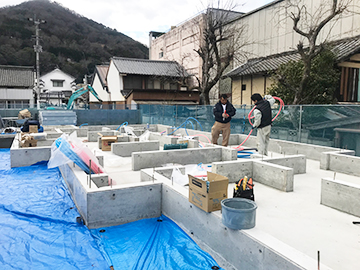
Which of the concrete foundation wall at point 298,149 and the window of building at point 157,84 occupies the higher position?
the window of building at point 157,84

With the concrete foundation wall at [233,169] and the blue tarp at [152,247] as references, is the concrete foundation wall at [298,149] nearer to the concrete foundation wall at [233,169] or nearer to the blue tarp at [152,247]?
the concrete foundation wall at [233,169]

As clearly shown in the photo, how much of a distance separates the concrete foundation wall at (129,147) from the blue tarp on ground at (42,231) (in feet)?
7.74

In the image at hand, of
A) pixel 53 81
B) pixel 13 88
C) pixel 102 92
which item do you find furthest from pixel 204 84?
pixel 53 81

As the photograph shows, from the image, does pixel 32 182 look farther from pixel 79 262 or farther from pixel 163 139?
pixel 163 139

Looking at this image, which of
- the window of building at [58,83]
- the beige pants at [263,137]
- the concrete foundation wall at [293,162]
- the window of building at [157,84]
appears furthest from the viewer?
the window of building at [58,83]

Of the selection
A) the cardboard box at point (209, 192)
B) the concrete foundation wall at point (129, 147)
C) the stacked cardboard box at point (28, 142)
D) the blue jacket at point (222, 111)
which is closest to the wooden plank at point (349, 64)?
the blue jacket at point (222, 111)

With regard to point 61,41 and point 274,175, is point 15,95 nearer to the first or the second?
point 274,175

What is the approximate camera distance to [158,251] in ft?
12.7

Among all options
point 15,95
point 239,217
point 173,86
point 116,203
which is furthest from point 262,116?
point 15,95

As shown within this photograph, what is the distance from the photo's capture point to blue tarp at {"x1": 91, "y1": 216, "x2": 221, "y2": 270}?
11.8 ft

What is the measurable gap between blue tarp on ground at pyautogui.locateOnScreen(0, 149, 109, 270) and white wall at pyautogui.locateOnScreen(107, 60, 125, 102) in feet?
63.7

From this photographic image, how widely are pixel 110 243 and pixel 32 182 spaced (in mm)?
3770

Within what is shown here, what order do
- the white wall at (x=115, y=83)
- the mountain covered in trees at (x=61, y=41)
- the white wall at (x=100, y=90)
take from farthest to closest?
the mountain covered in trees at (x=61, y=41) → the white wall at (x=100, y=90) → the white wall at (x=115, y=83)

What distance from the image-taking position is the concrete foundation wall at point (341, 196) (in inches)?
174
